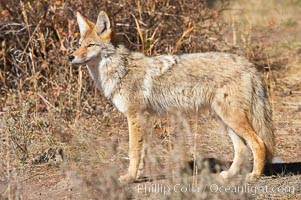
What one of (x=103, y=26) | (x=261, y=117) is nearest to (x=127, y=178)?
(x=261, y=117)

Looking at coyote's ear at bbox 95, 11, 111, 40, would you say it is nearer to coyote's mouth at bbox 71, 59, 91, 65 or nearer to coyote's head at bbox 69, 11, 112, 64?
coyote's head at bbox 69, 11, 112, 64

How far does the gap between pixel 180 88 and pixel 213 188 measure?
183 centimetres

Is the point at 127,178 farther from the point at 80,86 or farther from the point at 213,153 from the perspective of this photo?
the point at 80,86

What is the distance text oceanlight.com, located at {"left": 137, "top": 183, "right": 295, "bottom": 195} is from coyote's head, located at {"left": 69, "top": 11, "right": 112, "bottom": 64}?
1301 mm

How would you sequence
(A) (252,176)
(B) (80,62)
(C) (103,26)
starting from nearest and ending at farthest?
(A) (252,176), (B) (80,62), (C) (103,26)

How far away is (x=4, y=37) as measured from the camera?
939cm

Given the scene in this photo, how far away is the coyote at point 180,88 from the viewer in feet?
20.4

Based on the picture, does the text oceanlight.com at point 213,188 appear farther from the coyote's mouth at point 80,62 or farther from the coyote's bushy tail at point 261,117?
the coyote's mouth at point 80,62

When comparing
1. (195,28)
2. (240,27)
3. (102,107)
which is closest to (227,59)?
(102,107)

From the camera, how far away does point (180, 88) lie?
6551mm

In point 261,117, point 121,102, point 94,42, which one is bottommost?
point 261,117

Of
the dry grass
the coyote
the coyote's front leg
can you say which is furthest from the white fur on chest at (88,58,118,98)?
the coyote's front leg

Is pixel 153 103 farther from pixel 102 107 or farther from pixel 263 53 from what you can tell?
pixel 263 53

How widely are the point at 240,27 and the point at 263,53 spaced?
4.85ft
